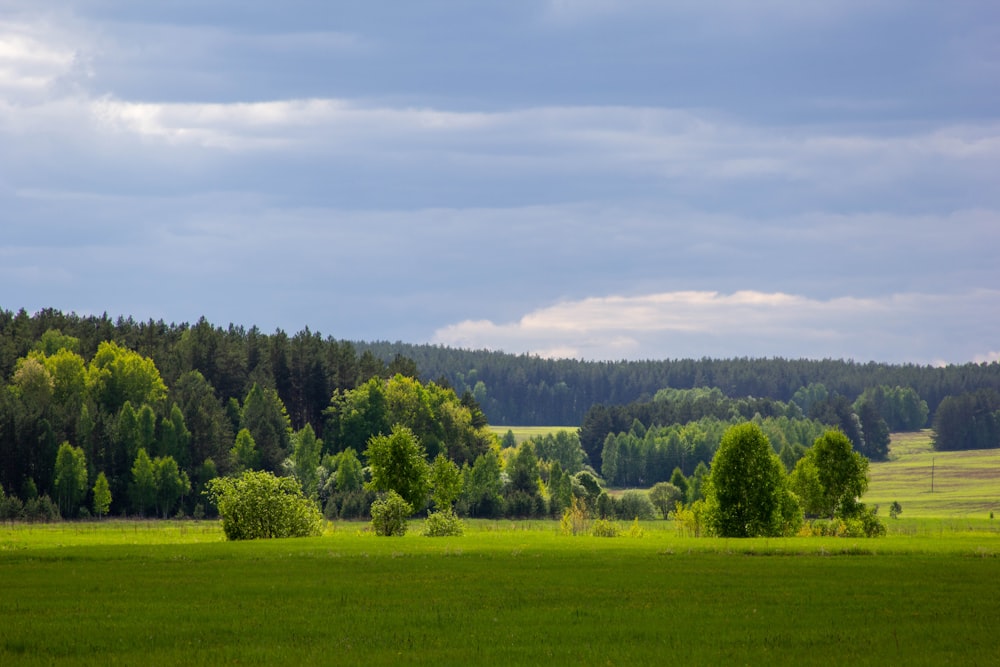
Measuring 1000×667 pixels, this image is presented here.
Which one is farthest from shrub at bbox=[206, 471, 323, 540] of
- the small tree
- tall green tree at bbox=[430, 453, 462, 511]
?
the small tree

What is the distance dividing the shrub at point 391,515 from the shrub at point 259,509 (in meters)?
7.21

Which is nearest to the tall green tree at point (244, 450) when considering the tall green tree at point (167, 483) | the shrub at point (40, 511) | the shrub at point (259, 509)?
the tall green tree at point (167, 483)

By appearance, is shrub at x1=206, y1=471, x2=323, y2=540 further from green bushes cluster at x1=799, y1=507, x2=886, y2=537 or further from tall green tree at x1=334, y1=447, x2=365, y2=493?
tall green tree at x1=334, y1=447, x2=365, y2=493

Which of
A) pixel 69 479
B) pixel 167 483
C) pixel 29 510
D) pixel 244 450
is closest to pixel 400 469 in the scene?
pixel 29 510

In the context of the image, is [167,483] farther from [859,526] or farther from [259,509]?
[859,526]

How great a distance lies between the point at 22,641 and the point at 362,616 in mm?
12826

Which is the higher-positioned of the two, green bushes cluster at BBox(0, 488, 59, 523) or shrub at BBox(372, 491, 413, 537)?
shrub at BBox(372, 491, 413, 537)

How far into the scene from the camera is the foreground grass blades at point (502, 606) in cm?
4016

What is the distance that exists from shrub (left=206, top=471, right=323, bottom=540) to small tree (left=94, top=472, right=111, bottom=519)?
2604 inches

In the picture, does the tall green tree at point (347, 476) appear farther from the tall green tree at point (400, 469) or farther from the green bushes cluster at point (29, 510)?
the tall green tree at point (400, 469)

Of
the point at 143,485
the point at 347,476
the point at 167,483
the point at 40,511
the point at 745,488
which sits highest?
the point at 745,488

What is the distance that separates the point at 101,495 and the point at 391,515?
7430 cm

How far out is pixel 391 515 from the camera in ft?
373

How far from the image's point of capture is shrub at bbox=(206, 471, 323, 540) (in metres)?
110
